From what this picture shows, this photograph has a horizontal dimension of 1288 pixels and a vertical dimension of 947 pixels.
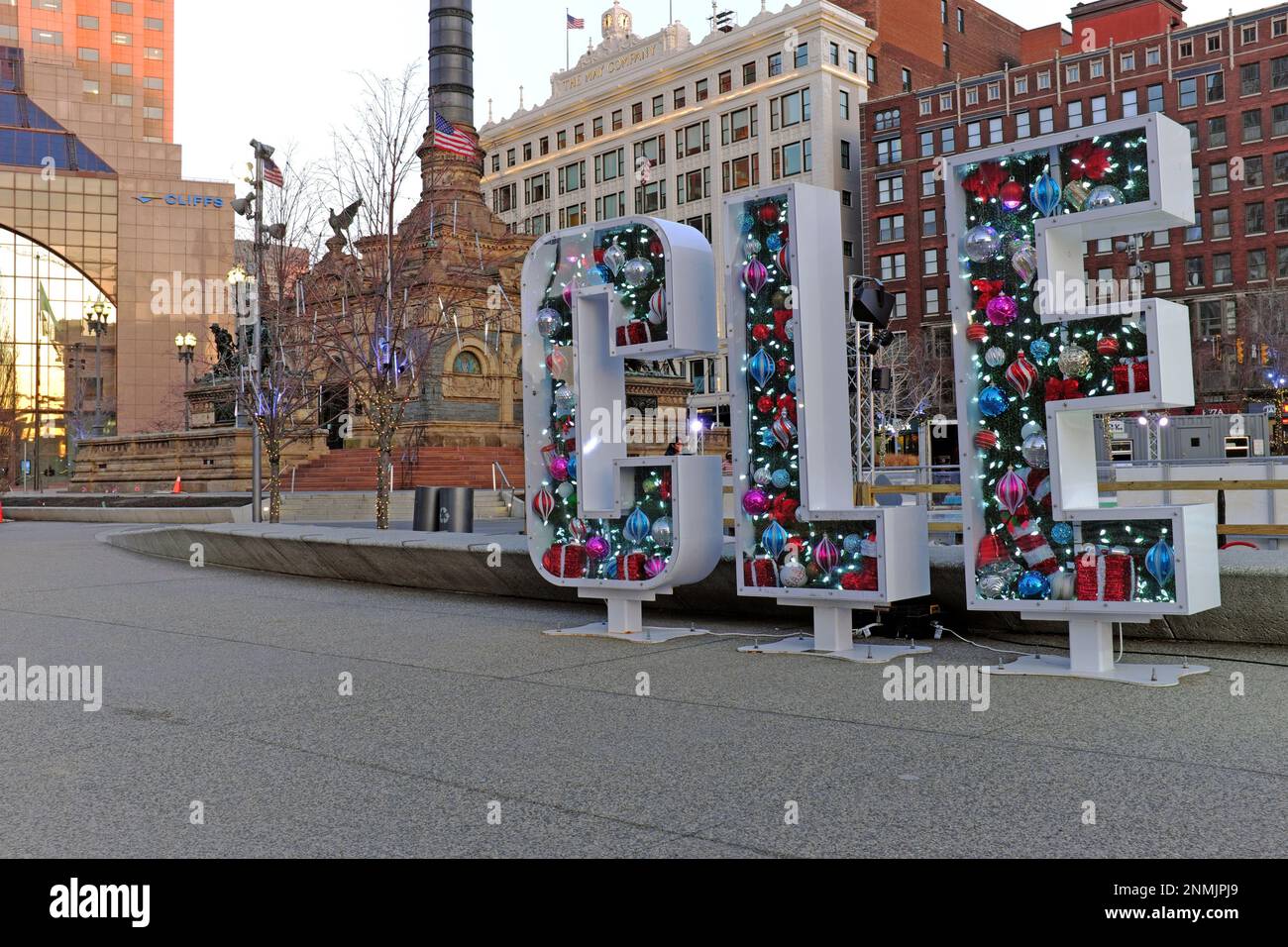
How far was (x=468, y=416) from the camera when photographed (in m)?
42.7

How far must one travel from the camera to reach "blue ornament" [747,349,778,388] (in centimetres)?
944

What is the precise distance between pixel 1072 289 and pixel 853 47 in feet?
249

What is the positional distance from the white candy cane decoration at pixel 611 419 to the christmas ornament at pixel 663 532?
0.01 m

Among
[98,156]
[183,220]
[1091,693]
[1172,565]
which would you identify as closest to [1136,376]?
[1172,565]

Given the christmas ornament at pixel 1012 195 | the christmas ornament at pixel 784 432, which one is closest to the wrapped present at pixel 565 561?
the christmas ornament at pixel 784 432

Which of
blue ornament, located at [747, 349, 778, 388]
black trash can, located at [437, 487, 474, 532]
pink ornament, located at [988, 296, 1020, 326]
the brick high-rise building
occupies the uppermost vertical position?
the brick high-rise building

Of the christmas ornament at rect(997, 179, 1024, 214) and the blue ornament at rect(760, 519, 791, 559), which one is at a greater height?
the christmas ornament at rect(997, 179, 1024, 214)

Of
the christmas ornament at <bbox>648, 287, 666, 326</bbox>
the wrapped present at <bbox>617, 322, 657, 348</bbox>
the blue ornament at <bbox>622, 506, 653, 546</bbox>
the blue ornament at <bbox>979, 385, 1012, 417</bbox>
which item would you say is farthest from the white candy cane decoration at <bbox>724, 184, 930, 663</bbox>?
the blue ornament at <bbox>979, 385, 1012, 417</bbox>

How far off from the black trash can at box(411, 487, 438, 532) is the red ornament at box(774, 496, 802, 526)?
11339 mm

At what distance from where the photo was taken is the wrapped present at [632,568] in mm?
10039

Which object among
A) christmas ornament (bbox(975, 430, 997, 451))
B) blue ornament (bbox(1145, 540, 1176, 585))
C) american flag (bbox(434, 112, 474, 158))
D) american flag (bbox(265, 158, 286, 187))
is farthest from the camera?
american flag (bbox(434, 112, 474, 158))

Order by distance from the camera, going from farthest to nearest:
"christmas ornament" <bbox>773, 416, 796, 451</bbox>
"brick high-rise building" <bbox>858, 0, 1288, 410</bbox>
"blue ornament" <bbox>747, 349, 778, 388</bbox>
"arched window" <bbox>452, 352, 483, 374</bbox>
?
1. "brick high-rise building" <bbox>858, 0, 1288, 410</bbox>
2. "arched window" <bbox>452, 352, 483, 374</bbox>
3. "blue ornament" <bbox>747, 349, 778, 388</bbox>
4. "christmas ornament" <bbox>773, 416, 796, 451</bbox>

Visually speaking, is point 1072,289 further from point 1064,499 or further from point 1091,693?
point 1091,693

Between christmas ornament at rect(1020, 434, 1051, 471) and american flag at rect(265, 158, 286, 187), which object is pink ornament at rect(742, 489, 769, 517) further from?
american flag at rect(265, 158, 286, 187)
